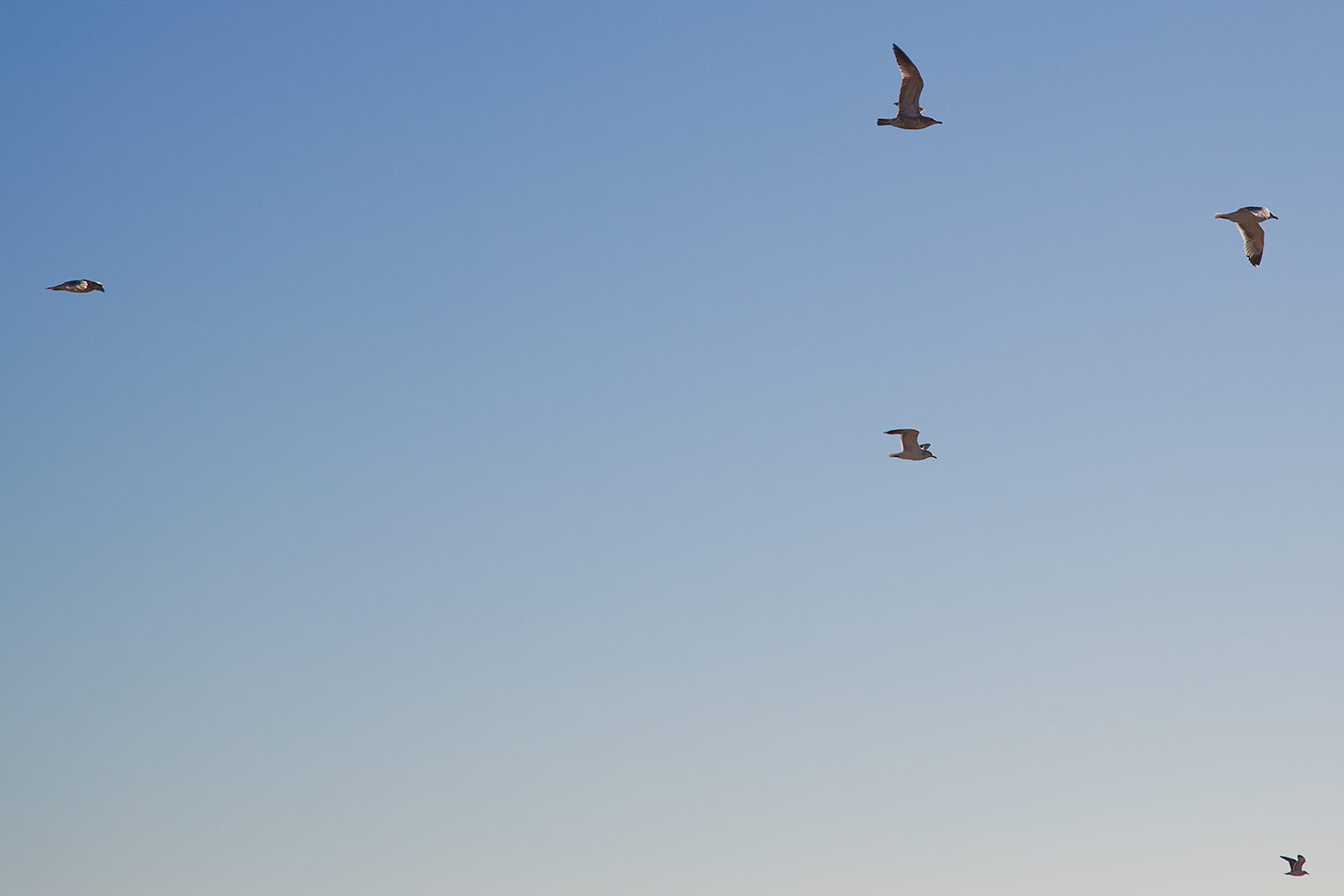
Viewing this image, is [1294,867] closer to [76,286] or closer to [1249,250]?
[1249,250]

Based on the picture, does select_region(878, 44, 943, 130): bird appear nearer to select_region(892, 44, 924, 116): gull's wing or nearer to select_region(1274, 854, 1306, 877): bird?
select_region(892, 44, 924, 116): gull's wing

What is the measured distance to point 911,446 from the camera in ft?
368

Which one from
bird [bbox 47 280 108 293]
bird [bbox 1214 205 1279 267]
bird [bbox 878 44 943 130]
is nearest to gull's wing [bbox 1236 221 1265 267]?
bird [bbox 1214 205 1279 267]

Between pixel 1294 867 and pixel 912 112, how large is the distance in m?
53.4

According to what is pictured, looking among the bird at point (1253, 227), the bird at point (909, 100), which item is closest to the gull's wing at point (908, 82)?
the bird at point (909, 100)

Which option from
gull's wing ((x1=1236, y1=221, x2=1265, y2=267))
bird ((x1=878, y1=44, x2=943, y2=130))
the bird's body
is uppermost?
bird ((x1=878, y1=44, x2=943, y2=130))

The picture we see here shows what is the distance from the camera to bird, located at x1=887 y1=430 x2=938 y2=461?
111062 millimetres

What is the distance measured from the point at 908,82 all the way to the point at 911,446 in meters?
20.3

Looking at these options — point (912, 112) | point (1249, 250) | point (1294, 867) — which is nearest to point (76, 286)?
point (912, 112)

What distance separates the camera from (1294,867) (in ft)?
412

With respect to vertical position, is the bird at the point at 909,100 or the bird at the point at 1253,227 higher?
the bird at the point at 909,100

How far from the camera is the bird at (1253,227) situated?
99562mm

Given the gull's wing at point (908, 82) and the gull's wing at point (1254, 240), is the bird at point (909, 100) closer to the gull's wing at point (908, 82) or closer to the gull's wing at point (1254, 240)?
the gull's wing at point (908, 82)

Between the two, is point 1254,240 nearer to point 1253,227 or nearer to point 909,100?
point 1253,227
